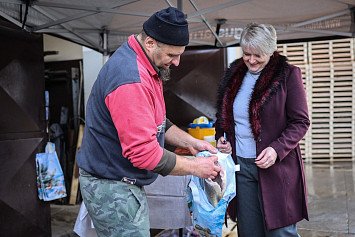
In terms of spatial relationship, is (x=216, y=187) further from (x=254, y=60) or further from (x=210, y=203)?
(x=254, y=60)

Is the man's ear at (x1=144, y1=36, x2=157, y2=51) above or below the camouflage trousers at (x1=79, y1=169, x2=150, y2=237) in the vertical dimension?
above

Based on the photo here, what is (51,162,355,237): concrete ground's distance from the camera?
4277 millimetres

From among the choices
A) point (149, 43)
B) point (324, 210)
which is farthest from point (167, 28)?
point (324, 210)

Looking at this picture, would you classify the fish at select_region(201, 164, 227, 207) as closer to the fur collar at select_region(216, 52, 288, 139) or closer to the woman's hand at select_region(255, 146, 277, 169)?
the woman's hand at select_region(255, 146, 277, 169)

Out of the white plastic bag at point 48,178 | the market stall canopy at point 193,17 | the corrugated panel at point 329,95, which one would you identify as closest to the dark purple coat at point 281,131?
the market stall canopy at point 193,17

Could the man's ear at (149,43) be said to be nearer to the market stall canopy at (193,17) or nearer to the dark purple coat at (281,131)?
the dark purple coat at (281,131)

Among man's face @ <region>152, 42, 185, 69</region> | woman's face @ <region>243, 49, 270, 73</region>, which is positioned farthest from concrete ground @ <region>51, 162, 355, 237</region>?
man's face @ <region>152, 42, 185, 69</region>

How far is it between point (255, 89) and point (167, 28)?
A: 31.7 inches

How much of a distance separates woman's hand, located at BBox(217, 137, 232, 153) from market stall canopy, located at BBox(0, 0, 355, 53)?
1499mm

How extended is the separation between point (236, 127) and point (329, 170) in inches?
229

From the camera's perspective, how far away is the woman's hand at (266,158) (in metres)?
2.06

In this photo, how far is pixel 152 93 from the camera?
5.24 ft

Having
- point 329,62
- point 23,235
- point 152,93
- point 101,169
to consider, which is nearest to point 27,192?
point 23,235

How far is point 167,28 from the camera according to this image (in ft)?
5.22
